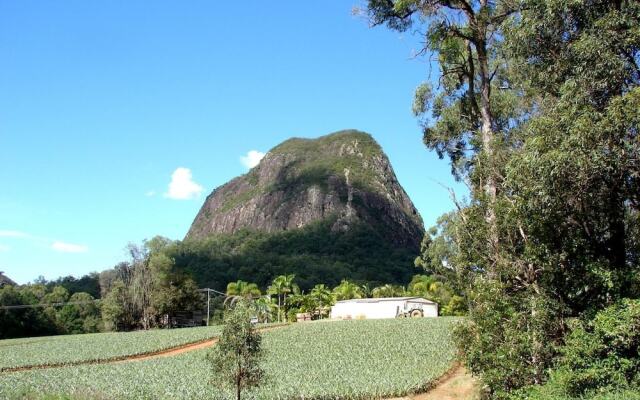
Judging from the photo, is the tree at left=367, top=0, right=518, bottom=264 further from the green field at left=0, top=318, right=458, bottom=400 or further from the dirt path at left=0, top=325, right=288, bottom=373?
the dirt path at left=0, top=325, right=288, bottom=373

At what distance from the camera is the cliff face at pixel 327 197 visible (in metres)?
162

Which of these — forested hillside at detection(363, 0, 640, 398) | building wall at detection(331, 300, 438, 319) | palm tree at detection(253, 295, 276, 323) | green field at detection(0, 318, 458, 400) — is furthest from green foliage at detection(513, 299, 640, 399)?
palm tree at detection(253, 295, 276, 323)

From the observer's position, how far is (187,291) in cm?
6300

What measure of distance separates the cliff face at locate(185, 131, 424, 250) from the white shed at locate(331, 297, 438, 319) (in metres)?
96.1

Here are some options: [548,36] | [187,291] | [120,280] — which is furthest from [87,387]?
[120,280]

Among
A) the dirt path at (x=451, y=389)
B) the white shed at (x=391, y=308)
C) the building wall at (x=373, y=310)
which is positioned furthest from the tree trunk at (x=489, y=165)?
the building wall at (x=373, y=310)

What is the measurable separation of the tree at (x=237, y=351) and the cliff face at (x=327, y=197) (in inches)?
5244

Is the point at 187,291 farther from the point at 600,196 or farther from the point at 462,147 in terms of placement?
the point at 600,196

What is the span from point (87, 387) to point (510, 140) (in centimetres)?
1739

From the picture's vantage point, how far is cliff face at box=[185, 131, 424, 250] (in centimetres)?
16250

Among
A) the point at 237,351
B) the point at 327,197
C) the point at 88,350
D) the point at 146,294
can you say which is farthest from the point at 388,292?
the point at 327,197

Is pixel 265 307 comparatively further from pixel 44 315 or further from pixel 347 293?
pixel 44 315

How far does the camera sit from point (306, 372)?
78.8ft

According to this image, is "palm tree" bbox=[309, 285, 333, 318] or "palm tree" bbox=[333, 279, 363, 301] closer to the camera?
"palm tree" bbox=[309, 285, 333, 318]
